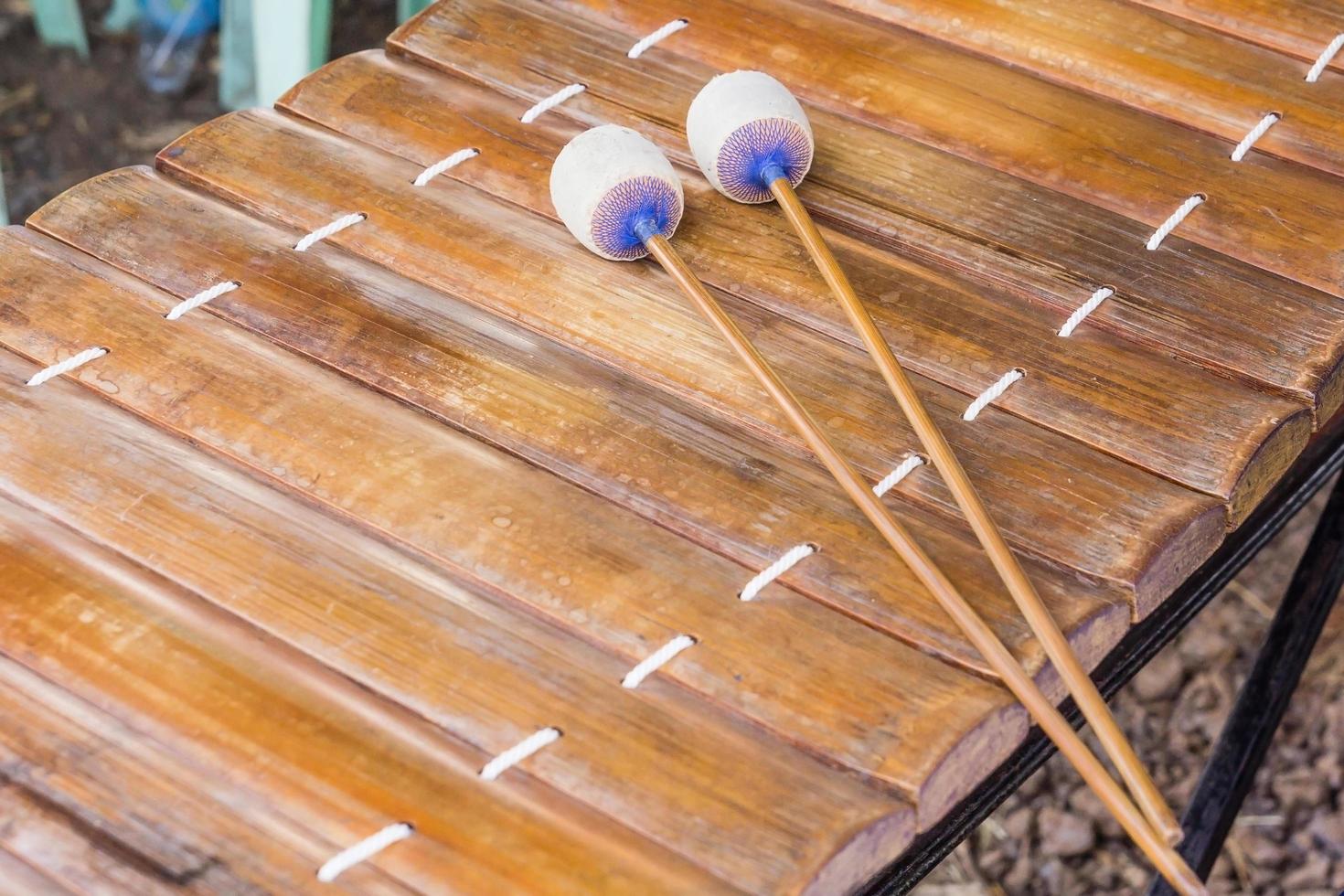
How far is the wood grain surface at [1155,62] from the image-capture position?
1.55 m

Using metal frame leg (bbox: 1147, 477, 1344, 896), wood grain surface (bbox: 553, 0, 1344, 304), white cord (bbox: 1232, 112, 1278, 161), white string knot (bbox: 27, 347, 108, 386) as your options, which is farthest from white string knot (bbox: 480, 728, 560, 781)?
metal frame leg (bbox: 1147, 477, 1344, 896)

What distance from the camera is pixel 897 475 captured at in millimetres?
1231

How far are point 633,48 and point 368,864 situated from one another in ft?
3.25

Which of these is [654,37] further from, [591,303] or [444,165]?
[591,303]

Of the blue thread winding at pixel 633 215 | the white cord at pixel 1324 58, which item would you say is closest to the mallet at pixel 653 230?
the blue thread winding at pixel 633 215

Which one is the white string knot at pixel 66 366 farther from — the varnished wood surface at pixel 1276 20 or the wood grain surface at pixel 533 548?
the varnished wood surface at pixel 1276 20

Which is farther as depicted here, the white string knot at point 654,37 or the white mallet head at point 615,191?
the white string knot at point 654,37

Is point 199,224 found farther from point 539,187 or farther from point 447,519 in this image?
point 447,519

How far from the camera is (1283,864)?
2.14 meters

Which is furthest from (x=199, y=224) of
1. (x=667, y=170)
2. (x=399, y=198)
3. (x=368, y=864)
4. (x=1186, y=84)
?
(x=1186, y=84)

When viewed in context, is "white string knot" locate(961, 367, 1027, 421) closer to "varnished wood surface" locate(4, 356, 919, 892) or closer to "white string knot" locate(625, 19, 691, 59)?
"varnished wood surface" locate(4, 356, 919, 892)

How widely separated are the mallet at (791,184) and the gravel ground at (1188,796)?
1.11 meters

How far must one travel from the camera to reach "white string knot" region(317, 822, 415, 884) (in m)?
0.97

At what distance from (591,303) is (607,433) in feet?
0.55
